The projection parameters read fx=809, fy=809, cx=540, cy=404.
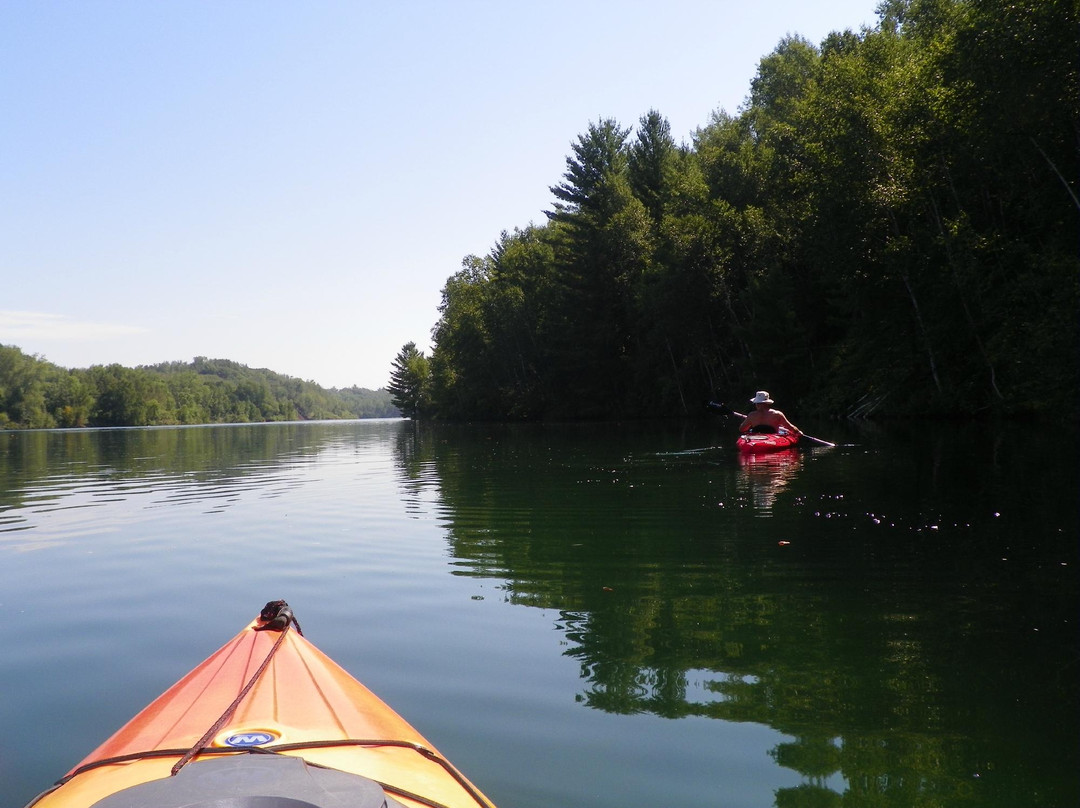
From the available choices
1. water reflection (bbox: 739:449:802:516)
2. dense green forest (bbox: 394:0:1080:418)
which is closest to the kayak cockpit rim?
water reflection (bbox: 739:449:802:516)

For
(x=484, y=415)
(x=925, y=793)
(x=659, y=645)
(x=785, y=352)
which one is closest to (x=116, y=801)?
(x=925, y=793)

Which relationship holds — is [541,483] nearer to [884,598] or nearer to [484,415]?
[884,598]

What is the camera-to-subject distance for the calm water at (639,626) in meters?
3.77

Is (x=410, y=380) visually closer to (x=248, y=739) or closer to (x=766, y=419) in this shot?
(x=766, y=419)

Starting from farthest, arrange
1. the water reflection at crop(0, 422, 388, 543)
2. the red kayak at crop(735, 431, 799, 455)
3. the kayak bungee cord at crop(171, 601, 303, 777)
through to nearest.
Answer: the red kayak at crop(735, 431, 799, 455)
the water reflection at crop(0, 422, 388, 543)
the kayak bungee cord at crop(171, 601, 303, 777)

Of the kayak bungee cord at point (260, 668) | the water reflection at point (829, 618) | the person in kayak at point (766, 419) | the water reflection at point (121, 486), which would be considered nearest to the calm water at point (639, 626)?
the water reflection at point (829, 618)

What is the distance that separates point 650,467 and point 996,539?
937 centimetres

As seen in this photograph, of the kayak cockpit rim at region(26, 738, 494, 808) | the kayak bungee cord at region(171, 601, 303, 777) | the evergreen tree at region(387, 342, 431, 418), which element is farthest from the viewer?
the evergreen tree at region(387, 342, 431, 418)

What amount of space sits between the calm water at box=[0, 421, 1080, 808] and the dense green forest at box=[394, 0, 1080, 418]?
11.1 metres

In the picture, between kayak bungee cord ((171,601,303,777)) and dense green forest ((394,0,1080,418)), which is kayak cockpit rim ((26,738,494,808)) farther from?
dense green forest ((394,0,1080,418))

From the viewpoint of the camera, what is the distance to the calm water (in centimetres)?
377

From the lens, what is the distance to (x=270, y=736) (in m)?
3.12

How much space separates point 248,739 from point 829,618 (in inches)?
173

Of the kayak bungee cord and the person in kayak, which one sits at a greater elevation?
the person in kayak
